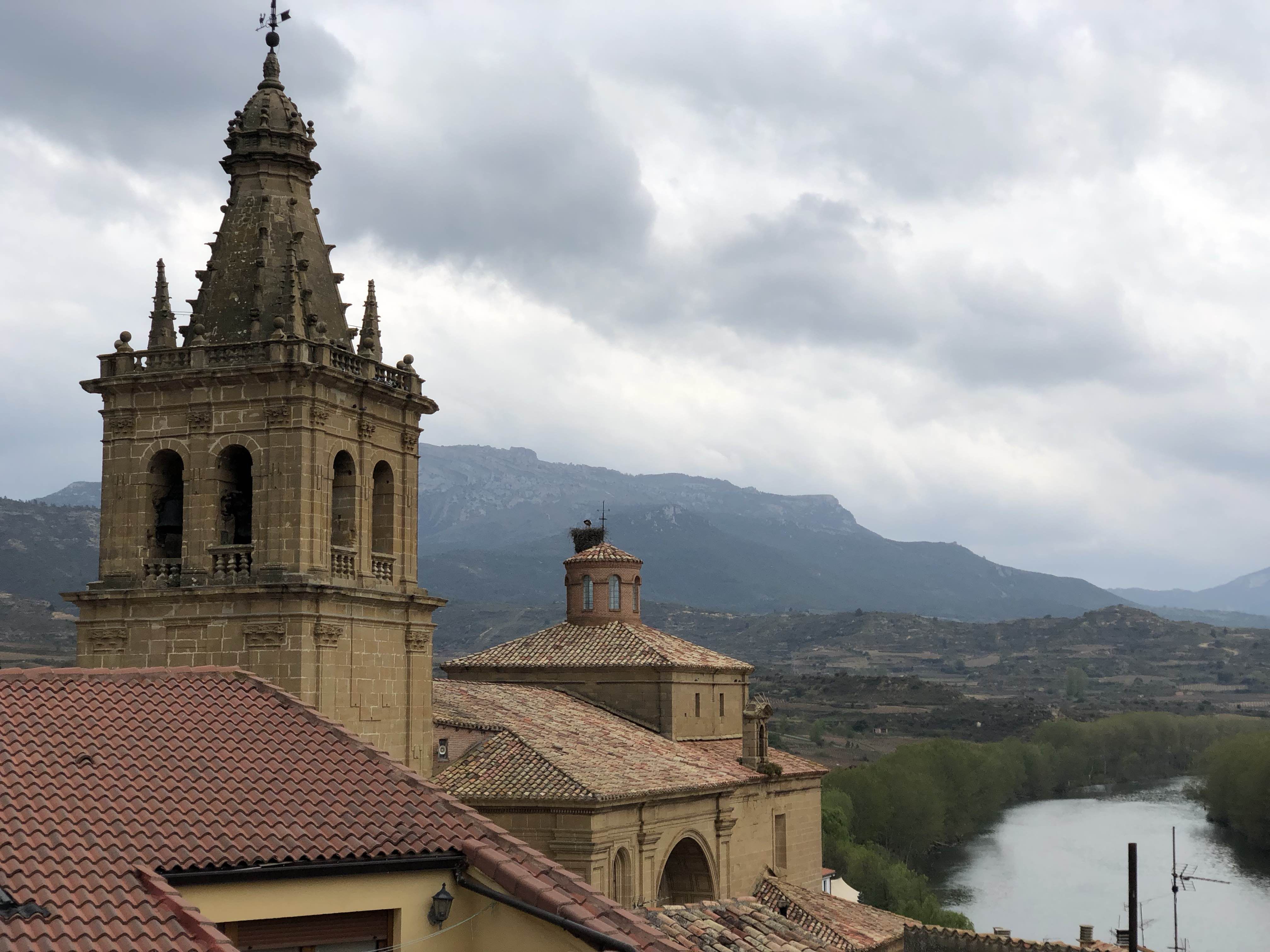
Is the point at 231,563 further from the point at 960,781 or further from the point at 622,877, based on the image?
the point at 960,781

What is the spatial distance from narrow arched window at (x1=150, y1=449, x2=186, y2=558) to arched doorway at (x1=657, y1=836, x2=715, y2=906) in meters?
15.0

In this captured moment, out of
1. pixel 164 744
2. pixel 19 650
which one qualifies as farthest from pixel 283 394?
pixel 19 650

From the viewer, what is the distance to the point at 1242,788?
262 ft

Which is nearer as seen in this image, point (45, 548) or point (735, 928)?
point (735, 928)

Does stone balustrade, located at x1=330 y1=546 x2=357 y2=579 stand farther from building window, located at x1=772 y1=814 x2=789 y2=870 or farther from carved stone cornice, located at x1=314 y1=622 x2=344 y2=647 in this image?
building window, located at x1=772 y1=814 x2=789 y2=870

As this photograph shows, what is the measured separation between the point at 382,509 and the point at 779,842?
1961 cm

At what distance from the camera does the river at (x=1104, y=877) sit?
56844mm

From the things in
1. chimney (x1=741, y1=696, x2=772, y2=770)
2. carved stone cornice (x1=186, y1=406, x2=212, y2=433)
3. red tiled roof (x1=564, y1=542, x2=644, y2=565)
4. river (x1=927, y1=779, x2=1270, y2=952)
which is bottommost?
river (x1=927, y1=779, x2=1270, y2=952)

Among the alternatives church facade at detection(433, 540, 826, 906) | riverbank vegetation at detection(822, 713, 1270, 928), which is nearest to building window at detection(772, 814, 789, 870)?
church facade at detection(433, 540, 826, 906)

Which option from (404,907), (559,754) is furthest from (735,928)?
(404,907)

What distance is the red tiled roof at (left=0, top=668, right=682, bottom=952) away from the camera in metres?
11.7

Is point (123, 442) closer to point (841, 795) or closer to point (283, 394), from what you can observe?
point (283, 394)

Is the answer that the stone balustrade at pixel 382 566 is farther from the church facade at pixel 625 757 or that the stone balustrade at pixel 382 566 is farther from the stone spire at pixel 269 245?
the church facade at pixel 625 757

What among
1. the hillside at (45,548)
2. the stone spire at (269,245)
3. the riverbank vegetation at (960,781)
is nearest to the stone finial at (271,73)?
the stone spire at (269,245)
